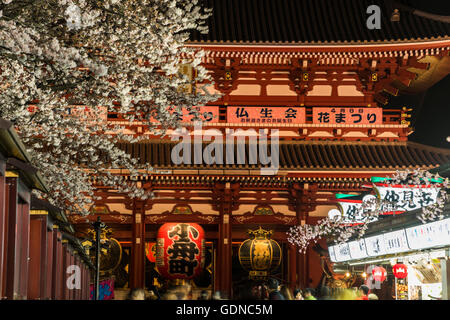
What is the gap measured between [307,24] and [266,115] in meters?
3.64

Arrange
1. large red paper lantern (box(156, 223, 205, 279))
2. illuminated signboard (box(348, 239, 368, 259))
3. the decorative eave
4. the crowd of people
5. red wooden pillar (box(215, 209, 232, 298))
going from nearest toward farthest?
illuminated signboard (box(348, 239, 368, 259)), the crowd of people, large red paper lantern (box(156, 223, 205, 279)), red wooden pillar (box(215, 209, 232, 298)), the decorative eave

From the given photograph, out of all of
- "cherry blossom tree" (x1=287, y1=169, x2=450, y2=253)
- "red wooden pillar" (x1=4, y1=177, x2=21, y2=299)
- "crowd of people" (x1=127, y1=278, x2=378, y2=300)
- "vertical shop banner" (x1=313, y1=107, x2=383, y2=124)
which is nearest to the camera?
"red wooden pillar" (x1=4, y1=177, x2=21, y2=299)

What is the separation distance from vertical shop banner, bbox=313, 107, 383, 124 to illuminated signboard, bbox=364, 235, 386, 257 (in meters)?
5.84

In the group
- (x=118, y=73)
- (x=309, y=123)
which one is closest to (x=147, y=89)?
(x=118, y=73)

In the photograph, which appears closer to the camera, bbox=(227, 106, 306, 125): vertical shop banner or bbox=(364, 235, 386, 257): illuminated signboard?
bbox=(364, 235, 386, 257): illuminated signboard

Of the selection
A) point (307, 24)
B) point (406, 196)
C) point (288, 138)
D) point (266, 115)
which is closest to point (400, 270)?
point (406, 196)

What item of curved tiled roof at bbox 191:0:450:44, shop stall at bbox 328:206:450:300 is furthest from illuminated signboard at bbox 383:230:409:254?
curved tiled roof at bbox 191:0:450:44

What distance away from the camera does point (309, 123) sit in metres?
20.6

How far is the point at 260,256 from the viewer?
66.3 ft

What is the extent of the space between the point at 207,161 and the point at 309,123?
3535 millimetres

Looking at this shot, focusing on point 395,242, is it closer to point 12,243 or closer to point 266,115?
point 266,115

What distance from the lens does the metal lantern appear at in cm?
2025

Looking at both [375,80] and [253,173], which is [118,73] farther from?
[375,80]

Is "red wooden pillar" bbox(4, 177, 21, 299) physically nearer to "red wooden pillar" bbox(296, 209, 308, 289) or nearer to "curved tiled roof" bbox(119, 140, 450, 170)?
"curved tiled roof" bbox(119, 140, 450, 170)
